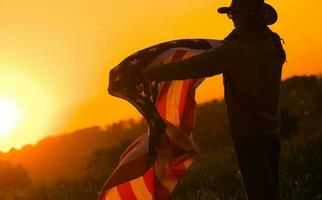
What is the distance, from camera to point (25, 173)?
32156 millimetres

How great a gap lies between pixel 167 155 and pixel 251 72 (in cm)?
145

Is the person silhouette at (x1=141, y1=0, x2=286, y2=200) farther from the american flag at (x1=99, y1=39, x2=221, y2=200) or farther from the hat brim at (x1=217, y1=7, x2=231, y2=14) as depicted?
the american flag at (x1=99, y1=39, x2=221, y2=200)

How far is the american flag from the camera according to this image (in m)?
5.93

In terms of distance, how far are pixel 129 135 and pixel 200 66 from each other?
45.3 metres

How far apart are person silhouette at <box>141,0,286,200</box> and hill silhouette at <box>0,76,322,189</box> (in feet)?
66.2

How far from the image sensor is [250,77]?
536cm

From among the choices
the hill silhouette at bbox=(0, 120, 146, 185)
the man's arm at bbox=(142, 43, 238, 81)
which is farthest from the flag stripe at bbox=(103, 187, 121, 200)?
the hill silhouette at bbox=(0, 120, 146, 185)

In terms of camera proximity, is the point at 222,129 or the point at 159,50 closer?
the point at 159,50

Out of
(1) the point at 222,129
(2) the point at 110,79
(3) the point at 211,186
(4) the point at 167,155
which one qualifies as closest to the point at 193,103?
(4) the point at 167,155

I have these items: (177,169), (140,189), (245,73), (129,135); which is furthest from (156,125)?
(129,135)

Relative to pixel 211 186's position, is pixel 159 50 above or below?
above

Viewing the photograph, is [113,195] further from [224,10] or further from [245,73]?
[224,10]

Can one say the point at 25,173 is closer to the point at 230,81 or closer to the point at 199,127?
the point at 199,127

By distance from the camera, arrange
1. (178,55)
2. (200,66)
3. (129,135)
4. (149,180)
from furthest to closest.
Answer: (129,135)
(149,180)
(178,55)
(200,66)
